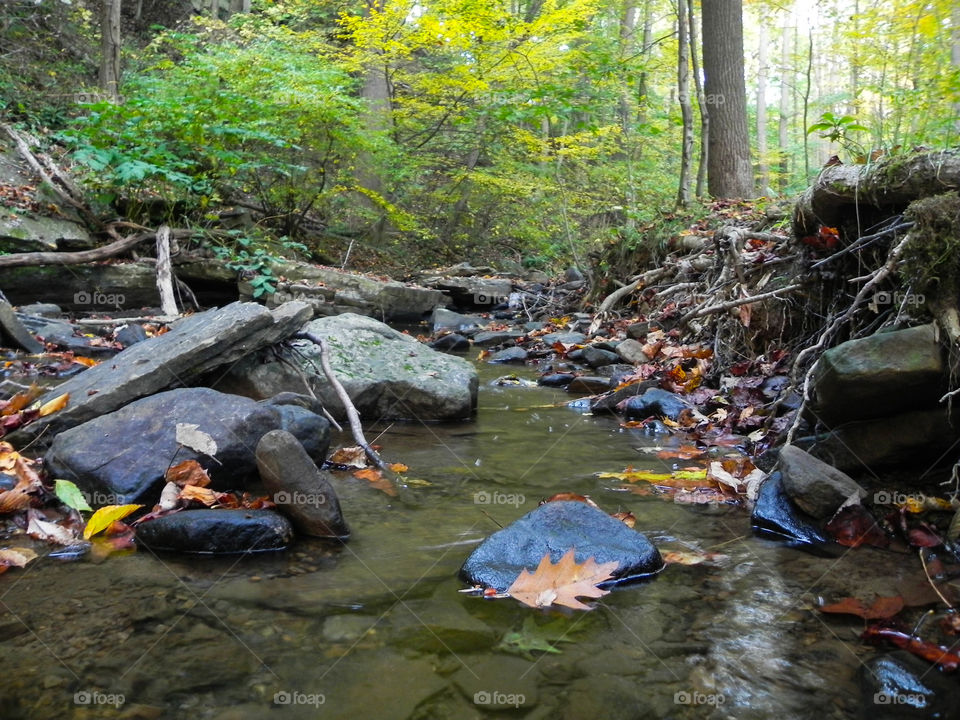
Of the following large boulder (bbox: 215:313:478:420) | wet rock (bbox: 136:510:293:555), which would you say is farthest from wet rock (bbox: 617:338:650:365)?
wet rock (bbox: 136:510:293:555)

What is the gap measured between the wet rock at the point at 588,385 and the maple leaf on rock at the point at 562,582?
3.68 metres

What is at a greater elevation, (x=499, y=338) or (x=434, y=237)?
(x=434, y=237)

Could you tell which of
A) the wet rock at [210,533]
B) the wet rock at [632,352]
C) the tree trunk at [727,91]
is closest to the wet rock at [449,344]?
the wet rock at [632,352]

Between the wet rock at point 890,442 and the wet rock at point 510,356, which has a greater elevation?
the wet rock at point 890,442

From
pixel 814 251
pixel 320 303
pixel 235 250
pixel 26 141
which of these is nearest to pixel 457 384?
pixel 814 251

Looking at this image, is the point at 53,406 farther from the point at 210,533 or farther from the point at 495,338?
the point at 495,338

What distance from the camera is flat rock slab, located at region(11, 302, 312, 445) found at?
3750mm

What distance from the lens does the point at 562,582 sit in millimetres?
2453

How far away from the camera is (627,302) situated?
8.95 meters

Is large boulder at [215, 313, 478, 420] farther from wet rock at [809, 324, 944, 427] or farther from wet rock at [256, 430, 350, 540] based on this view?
wet rock at [809, 324, 944, 427]

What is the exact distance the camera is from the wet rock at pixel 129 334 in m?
7.21

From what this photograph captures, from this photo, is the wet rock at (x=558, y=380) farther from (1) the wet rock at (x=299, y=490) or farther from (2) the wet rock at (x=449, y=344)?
(1) the wet rock at (x=299, y=490)

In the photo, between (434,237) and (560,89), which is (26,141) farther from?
(560,89)

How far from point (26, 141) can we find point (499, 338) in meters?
8.81
